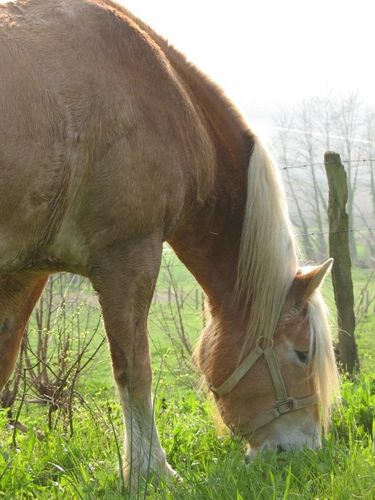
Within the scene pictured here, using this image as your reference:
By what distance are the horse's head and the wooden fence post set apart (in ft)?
8.06

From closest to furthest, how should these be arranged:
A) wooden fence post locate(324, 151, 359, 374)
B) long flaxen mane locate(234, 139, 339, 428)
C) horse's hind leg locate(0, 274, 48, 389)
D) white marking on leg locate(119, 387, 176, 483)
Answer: white marking on leg locate(119, 387, 176, 483) → horse's hind leg locate(0, 274, 48, 389) → long flaxen mane locate(234, 139, 339, 428) → wooden fence post locate(324, 151, 359, 374)

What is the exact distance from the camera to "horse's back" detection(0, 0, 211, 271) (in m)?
3.04

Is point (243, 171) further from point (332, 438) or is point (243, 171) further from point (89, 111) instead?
point (332, 438)

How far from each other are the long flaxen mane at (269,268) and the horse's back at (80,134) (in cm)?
53

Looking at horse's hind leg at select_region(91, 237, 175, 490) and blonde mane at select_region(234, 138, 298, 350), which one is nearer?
horse's hind leg at select_region(91, 237, 175, 490)

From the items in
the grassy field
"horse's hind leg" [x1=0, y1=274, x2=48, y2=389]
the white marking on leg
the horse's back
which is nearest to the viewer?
the grassy field

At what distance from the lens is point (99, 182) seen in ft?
10.5

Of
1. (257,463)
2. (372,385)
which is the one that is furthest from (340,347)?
(257,463)

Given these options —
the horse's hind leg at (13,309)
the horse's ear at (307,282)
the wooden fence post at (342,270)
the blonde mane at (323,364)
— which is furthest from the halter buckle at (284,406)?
the wooden fence post at (342,270)

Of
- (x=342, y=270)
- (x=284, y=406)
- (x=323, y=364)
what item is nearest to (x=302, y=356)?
(x=323, y=364)

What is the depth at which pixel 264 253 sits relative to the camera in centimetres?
384

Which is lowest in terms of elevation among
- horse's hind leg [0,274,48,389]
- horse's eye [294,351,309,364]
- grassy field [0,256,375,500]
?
grassy field [0,256,375,500]

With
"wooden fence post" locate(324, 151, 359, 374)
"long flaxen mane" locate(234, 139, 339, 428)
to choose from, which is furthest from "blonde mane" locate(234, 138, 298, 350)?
"wooden fence post" locate(324, 151, 359, 374)

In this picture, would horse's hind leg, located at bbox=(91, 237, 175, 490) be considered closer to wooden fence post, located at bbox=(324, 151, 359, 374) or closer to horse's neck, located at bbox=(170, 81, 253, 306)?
horse's neck, located at bbox=(170, 81, 253, 306)
